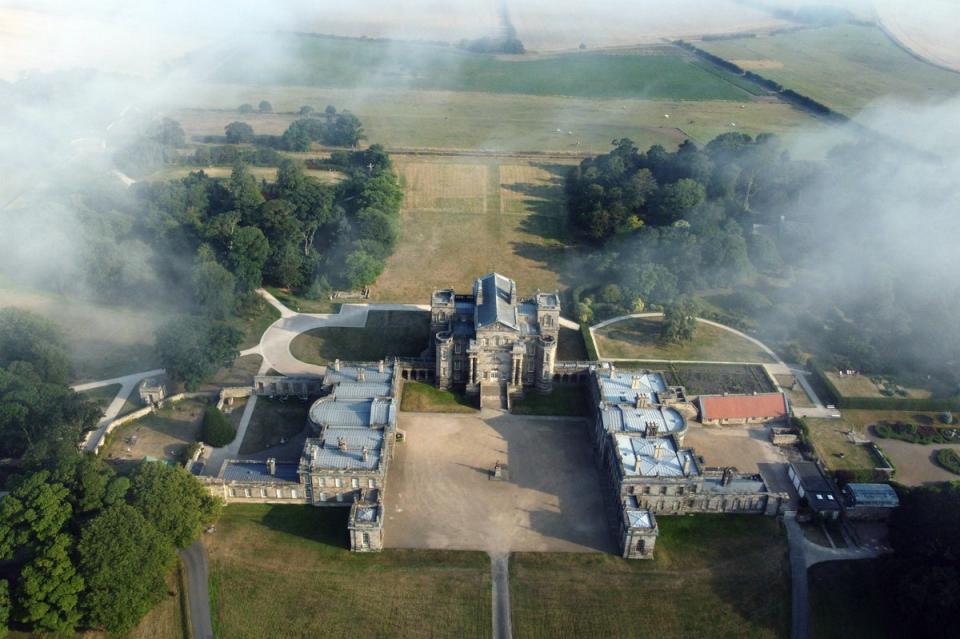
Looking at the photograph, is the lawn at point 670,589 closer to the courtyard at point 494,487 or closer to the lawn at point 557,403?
the courtyard at point 494,487

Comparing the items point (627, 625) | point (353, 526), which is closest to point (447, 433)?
point (353, 526)

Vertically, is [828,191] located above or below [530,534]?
Answer: above

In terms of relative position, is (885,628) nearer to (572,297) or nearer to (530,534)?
(530,534)

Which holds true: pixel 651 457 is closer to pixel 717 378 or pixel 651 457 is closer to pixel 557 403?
pixel 557 403

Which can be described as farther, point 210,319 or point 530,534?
point 210,319

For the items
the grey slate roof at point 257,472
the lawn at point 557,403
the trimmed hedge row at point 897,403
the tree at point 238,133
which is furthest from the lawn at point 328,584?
the tree at point 238,133

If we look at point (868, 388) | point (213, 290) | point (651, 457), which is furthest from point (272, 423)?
point (868, 388)
